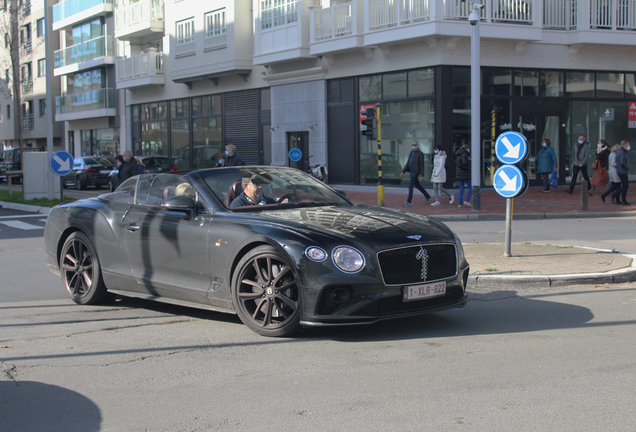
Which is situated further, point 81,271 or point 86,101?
point 86,101

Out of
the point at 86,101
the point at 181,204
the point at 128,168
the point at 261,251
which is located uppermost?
the point at 86,101

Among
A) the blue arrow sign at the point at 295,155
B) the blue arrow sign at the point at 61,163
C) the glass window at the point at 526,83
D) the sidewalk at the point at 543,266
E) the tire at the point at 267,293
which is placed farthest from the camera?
the blue arrow sign at the point at 295,155

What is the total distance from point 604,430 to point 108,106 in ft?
139

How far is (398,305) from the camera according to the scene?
556cm

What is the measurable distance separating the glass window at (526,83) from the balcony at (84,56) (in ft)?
91.6

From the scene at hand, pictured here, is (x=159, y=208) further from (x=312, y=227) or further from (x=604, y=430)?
(x=604, y=430)

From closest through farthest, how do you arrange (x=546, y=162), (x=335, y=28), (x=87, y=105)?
(x=546, y=162)
(x=335, y=28)
(x=87, y=105)

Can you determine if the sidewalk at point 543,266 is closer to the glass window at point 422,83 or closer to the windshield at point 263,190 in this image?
the windshield at point 263,190

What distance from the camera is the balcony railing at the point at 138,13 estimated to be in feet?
121

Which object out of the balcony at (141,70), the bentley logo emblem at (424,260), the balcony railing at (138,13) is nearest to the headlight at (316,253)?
the bentley logo emblem at (424,260)

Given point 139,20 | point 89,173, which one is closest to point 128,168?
point 89,173

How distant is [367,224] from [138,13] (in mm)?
35256

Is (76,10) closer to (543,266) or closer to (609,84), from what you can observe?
(609,84)

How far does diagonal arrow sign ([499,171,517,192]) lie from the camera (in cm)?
963
